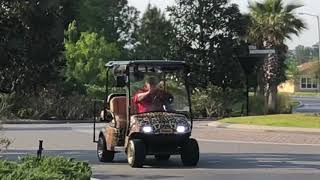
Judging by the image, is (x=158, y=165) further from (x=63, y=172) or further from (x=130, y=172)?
(x=63, y=172)

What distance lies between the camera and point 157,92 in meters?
15.7

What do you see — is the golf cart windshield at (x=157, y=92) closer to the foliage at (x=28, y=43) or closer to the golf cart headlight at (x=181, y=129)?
the golf cart headlight at (x=181, y=129)

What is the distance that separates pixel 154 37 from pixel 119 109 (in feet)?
125

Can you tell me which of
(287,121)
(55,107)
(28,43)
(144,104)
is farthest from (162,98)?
(55,107)

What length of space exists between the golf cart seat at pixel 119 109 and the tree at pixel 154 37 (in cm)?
2886

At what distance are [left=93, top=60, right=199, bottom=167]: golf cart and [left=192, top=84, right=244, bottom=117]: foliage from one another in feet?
84.5

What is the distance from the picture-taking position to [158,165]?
52.5 feet

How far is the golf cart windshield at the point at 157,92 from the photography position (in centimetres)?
1566

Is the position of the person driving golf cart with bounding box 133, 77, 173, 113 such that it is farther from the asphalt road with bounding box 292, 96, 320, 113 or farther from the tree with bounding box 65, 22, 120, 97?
the asphalt road with bounding box 292, 96, 320, 113

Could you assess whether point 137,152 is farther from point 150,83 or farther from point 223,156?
point 223,156

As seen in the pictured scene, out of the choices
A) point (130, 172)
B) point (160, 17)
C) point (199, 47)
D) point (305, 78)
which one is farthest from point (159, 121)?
point (305, 78)

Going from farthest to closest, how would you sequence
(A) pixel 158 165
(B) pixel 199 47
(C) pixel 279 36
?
(C) pixel 279 36
(B) pixel 199 47
(A) pixel 158 165

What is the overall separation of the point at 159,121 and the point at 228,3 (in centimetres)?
3068

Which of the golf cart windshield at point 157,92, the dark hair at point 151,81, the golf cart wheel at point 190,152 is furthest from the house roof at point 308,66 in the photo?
→ the golf cart wheel at point 190,152
